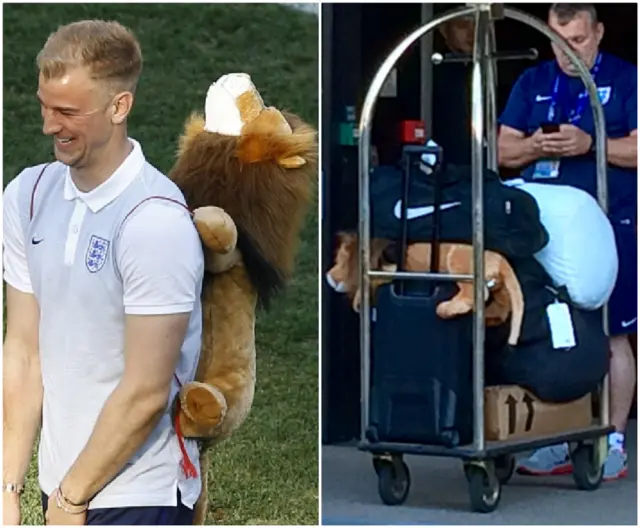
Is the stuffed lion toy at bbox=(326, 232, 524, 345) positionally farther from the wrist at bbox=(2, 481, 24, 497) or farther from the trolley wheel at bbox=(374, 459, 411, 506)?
the wrist at bbox=(2, 481, 24, 497)

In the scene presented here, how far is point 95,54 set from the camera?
3.61 metres

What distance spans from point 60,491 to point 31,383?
0.31 metres

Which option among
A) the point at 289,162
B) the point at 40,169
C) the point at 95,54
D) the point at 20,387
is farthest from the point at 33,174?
the point at 289,162

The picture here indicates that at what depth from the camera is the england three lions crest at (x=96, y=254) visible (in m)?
3.56

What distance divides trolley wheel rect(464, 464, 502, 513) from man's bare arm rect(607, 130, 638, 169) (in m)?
1.17

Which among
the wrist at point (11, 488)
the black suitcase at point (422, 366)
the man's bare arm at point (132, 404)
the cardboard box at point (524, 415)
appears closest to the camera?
the man's bare arm at point (132, 404)

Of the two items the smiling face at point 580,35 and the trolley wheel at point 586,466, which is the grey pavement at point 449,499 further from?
the smiling face at point 580,35

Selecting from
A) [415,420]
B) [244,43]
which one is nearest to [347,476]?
[415,420]

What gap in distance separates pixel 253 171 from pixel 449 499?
184cm

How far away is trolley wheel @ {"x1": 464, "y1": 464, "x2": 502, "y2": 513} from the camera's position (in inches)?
198

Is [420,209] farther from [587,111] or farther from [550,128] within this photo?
[587,111]

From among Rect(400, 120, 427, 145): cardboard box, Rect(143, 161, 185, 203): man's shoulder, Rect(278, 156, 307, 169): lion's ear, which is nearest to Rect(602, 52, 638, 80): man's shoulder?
Rect(400, 120, 427, 145): cardboard box

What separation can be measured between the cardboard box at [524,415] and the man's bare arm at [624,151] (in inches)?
31.3

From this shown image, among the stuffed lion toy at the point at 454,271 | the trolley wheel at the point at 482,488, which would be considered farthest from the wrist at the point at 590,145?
the trolley wheel at the point at 482,488
